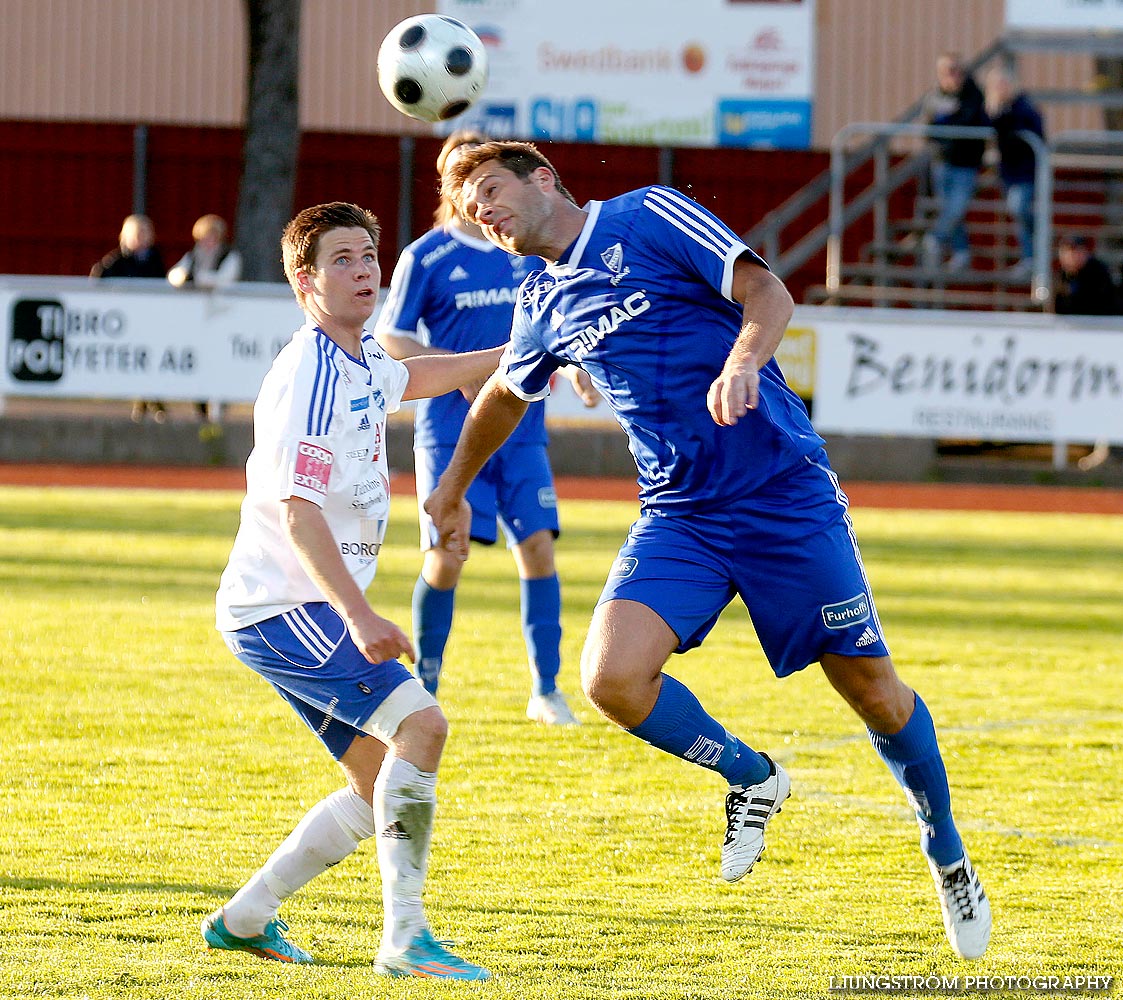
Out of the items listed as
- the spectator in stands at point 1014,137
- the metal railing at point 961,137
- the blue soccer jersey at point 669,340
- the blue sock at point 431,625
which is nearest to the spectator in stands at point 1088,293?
the metal railing at point 961,137

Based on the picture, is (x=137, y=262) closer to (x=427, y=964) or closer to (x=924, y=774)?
(x=924, y=774)

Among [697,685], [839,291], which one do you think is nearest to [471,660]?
[697,685]

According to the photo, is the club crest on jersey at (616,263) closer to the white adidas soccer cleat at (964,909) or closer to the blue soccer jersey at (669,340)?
the blue soccer jersey at (669,340)

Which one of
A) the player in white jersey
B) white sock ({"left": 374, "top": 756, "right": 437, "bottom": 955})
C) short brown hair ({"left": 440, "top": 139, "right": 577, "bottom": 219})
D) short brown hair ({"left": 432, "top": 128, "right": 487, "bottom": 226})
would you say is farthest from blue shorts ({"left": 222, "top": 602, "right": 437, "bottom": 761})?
short brown hair ({"left": 432, "top": 128, "right": 487, "bottom": 226})

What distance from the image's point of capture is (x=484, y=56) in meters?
6.83

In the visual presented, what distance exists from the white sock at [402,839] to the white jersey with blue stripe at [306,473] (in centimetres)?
46

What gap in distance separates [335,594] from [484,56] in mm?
3328

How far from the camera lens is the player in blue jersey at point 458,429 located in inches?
289

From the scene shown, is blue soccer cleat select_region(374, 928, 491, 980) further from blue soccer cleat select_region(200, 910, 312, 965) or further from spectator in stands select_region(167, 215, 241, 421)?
spectator in stands select_region(167, 215, 241, 421)

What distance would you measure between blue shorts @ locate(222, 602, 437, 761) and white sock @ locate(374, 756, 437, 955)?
10cm

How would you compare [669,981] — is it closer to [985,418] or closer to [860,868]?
[860,868]

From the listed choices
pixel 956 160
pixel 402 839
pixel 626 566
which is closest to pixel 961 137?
pixel 956 160

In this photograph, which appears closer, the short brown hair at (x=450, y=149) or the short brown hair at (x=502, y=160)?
the short brown hair at (x=502, y=160)

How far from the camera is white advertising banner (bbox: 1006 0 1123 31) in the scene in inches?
853
